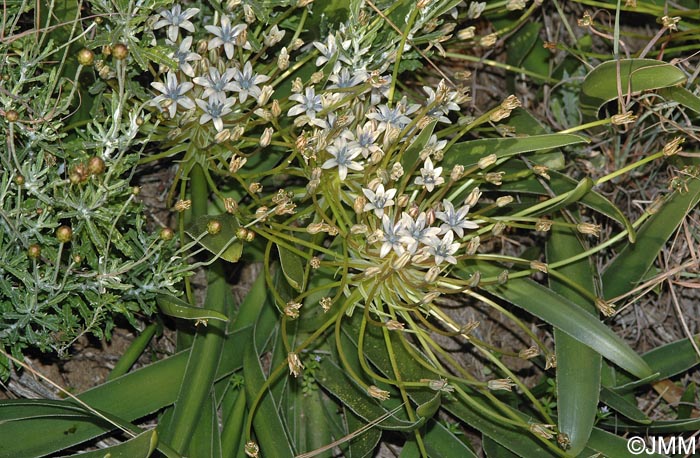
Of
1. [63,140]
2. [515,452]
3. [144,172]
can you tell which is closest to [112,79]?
[63,140]

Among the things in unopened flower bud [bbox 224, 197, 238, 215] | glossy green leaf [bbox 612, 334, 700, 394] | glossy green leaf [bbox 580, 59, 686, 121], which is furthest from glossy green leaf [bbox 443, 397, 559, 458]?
glossy green leaf [bbox 580, 59, 686, 121]

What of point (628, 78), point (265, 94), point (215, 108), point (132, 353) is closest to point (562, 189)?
point (628, 78)

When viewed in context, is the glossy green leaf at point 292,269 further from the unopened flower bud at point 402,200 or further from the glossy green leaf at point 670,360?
the glossy green leaf at point 670,360

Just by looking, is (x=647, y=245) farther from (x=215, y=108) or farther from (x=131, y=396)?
(x=131, y=396)

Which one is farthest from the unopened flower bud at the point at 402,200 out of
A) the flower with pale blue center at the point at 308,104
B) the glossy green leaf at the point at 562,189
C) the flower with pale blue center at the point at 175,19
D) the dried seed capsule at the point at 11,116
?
the dried seed capsule at the point at 11,116

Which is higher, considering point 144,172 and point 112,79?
point 112,79

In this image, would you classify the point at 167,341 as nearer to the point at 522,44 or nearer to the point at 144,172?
the point at 144,172
